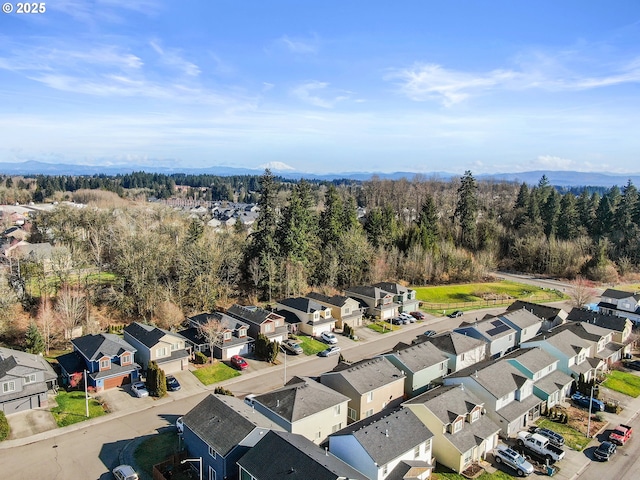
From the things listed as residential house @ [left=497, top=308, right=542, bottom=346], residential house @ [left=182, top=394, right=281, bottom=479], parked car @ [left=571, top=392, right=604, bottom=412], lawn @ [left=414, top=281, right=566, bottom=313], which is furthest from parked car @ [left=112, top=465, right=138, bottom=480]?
lawn @ [left=414, top=281, right=566, bottom=313]

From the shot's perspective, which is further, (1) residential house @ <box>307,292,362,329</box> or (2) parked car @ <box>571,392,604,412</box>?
(1) residential house @ <box>307,292,362,329</box>

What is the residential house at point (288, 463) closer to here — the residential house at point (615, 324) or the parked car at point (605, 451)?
the parked car at point (605, 451)

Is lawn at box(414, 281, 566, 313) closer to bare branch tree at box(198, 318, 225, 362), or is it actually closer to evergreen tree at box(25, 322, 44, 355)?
bare branch tree at box(198, 318, 225, 362)

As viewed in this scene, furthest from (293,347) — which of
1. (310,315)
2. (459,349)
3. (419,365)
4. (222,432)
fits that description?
(222,432)

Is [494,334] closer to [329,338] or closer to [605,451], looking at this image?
[605,451]

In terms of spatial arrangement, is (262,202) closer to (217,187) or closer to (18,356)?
(18,356)

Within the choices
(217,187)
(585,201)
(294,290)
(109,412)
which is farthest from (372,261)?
(217,187)
